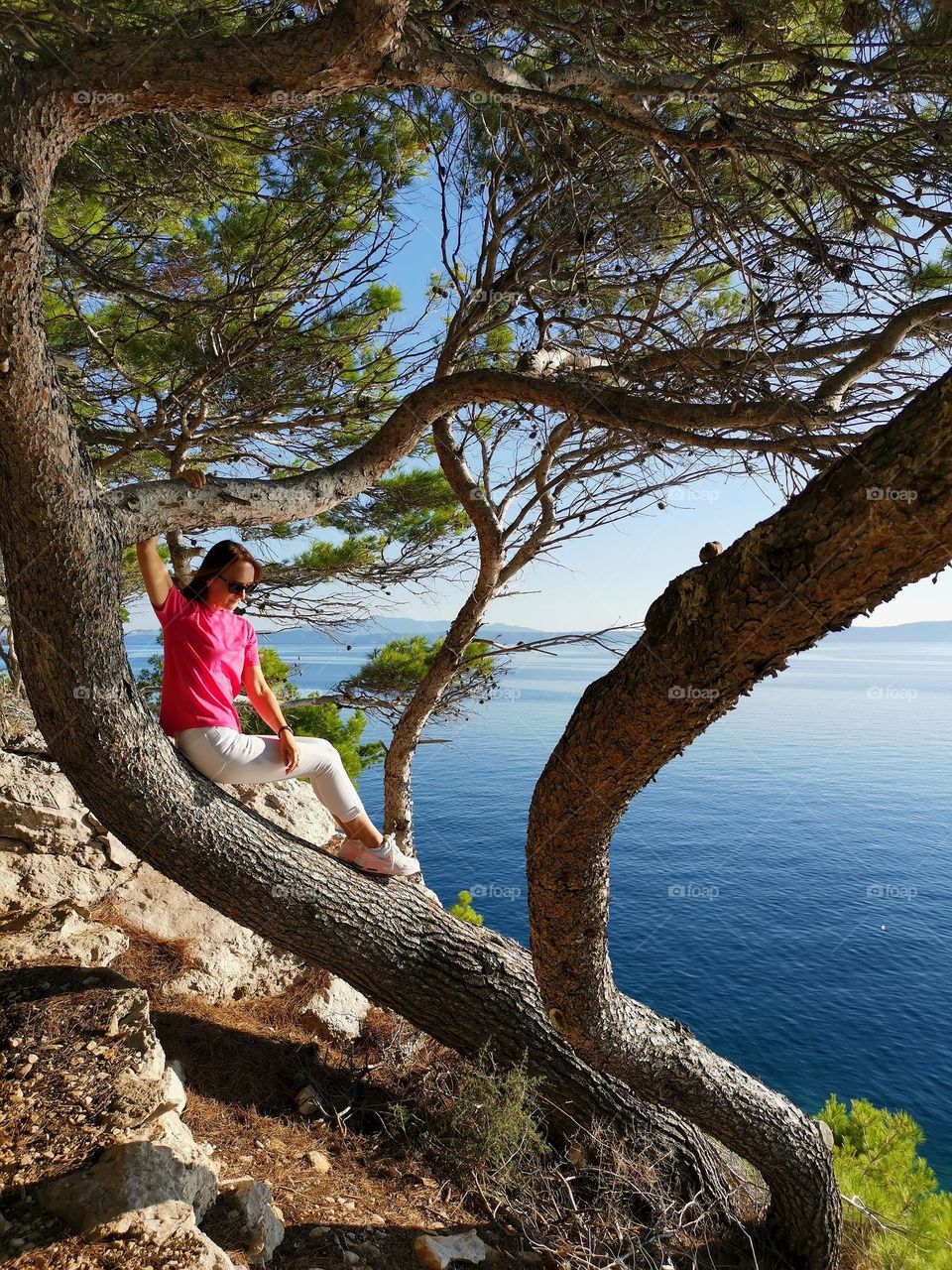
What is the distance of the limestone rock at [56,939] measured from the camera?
122 inches

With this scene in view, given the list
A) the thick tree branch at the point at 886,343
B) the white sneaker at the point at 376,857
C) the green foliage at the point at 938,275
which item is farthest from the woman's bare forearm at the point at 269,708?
the green foliage at the point at 938,275

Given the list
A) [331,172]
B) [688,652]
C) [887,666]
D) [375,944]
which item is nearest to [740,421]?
[688,652]

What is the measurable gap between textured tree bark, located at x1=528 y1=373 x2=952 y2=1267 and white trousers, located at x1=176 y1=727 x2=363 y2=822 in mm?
946

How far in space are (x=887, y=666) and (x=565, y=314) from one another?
5929 centimetres

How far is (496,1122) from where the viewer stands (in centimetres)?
311

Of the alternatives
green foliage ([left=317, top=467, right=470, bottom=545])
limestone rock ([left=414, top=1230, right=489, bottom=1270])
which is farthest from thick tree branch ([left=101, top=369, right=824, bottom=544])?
green foliage ([left=317, top=467, right=470, bottom=545])

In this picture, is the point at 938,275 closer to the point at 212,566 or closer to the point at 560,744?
the point at 560,744

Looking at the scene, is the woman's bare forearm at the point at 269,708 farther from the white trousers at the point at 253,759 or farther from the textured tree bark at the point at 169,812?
the textured tree bark at the point at 169,812

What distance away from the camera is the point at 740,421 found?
236 centimetres

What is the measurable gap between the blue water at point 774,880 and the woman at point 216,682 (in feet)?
6.18

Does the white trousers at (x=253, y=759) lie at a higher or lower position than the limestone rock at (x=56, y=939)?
higher

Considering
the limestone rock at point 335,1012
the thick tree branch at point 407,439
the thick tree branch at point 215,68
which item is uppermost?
the thick tree branch at point 215,68

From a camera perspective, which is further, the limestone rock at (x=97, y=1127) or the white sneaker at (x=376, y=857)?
A: the white sneaker at (x=376, y=857)

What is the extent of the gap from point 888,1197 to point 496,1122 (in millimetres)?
3713
